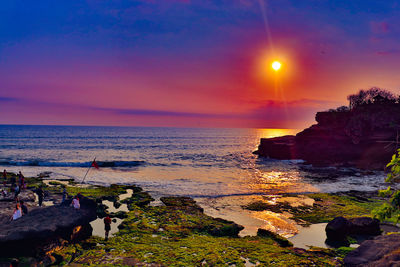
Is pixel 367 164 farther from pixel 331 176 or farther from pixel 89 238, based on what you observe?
pixel 89 238

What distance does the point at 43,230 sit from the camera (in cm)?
1535

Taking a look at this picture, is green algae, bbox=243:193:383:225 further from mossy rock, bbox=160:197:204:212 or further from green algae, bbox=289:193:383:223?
mossy rock, bbox=160:197:204:212

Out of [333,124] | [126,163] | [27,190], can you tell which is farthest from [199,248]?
[333,124]

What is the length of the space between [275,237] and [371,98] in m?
80.0

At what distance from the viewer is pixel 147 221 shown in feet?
68.1

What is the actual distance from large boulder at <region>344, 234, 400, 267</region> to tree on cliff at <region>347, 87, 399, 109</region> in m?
76.3

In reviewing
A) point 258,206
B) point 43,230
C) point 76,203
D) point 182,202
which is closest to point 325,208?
point 258,206

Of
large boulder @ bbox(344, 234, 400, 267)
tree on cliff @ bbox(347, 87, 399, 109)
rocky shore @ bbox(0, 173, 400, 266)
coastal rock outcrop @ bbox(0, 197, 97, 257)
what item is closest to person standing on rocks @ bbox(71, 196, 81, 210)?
coastal rock outcrop @ bbox(0, 197, 97, 257)

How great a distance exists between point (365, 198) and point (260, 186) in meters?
12.8

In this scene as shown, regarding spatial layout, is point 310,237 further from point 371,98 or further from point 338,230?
point 371,98

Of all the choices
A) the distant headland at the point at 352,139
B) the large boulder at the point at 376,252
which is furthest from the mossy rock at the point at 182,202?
the distant headland at the point at 352,139

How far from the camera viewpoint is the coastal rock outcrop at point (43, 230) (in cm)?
1441

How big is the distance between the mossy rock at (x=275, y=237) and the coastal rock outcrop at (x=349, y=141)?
154 ft

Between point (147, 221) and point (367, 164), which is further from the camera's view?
point (367, 164)
